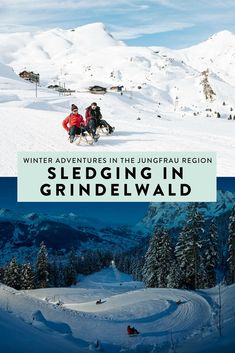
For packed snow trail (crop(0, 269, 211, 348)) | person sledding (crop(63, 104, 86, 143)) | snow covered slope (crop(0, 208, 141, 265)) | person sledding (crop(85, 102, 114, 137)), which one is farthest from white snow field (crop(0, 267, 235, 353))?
person sledding (crop(85, 102, 114, 137))

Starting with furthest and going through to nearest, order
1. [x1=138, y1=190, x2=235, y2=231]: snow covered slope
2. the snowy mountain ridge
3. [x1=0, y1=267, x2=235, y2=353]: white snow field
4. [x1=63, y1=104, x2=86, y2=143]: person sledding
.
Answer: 1. [x1=63, y1=104, x2=86, y2=143]: person sledding
2. the snowy mountain ridge
3. [x1=138, y1=190, x2=235, y2=231]: snow covered slope
4. [x1=0, y1=267, x2=235, y2=353]: white snow field

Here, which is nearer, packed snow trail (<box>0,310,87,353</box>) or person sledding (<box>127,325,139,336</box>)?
packed snow trail (<box>0,310,87,353</box>)

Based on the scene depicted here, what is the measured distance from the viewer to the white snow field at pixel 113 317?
12.0 m

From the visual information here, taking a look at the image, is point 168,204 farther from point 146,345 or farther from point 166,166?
point 146,345

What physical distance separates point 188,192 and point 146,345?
12.1 feet

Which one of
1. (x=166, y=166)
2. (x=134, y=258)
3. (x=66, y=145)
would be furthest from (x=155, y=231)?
(x=66, y=145)

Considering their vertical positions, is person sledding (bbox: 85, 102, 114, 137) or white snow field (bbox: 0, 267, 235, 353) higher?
person sledding (bbox: 85, 102, 114, 137)

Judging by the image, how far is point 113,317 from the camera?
13562mm

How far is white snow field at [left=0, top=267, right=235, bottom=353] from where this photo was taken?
12.0 meters

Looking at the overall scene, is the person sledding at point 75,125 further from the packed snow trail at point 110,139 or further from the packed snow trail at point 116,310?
the packed snow trail at point 116,310

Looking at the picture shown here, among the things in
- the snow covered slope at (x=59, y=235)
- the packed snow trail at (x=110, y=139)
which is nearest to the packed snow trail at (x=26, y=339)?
the snow covered slope at (x=59, y=235)

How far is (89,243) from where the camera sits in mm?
15219

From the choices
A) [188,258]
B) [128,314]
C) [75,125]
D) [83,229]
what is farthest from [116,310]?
[75,125]

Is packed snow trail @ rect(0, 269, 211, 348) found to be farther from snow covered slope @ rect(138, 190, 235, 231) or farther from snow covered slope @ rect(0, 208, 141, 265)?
snow covered slope @ rect(138, 190, 235, 231)
